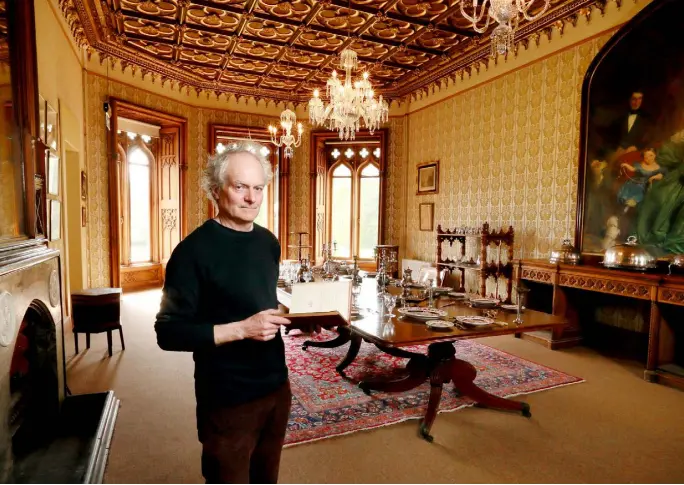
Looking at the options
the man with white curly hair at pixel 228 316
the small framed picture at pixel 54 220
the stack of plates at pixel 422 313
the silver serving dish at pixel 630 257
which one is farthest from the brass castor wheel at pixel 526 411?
the small framed picture at pixel 54 220

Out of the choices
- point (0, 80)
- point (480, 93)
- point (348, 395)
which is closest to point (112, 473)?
point (348, 395)

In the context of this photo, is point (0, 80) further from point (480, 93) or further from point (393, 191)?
point (393, 191)

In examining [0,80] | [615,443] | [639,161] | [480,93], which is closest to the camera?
[0,80]

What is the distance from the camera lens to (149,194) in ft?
29.5

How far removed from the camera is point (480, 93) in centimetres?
683

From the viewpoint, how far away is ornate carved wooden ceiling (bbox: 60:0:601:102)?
5.47 metres

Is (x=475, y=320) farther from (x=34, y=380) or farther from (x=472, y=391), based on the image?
(x=34, y=380)

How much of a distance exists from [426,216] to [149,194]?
20.0 feet

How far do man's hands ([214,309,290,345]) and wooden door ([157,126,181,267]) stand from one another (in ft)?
25.5

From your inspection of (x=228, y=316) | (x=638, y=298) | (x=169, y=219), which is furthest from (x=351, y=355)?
(x=169, y=219)

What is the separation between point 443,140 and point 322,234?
338 cm

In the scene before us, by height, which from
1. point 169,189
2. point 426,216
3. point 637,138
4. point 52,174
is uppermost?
point 637,138

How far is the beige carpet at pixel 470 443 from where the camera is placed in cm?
230

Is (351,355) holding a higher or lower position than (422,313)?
lower
